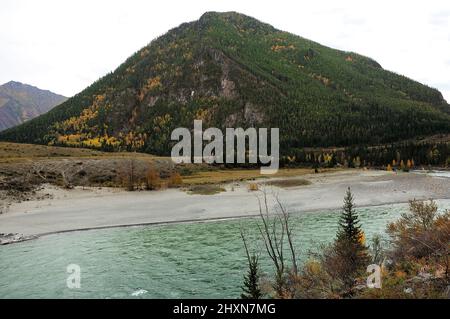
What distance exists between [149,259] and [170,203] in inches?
1259

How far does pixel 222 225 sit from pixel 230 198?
2027 centimetres

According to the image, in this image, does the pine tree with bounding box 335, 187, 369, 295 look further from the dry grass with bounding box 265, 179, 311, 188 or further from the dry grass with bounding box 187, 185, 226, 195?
the dry grass with bounding box 265, 179, 311, 188

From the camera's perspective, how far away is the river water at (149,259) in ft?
86.7

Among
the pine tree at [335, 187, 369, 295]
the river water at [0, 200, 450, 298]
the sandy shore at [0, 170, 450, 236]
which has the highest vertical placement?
the pine tree at [335, 187, 369, 295]

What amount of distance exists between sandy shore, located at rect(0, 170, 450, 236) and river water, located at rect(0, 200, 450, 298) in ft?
17.9

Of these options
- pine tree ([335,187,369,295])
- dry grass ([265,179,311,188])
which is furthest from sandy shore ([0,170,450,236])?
pine tree ([335,187,369,295])

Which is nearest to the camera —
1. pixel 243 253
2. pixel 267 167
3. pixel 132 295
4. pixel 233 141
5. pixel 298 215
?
pixel 132 295

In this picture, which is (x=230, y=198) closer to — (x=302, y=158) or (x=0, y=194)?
(x=0, y=194)

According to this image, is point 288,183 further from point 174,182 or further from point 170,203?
point 170,203

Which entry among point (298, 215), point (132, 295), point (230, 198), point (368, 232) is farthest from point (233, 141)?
point (132, 295)

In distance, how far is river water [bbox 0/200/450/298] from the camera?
26.4 metres

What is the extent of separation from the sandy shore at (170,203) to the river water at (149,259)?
5443mm

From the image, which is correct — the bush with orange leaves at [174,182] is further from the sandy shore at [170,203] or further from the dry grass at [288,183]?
the dry grass at [288,183]

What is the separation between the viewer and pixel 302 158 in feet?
484
